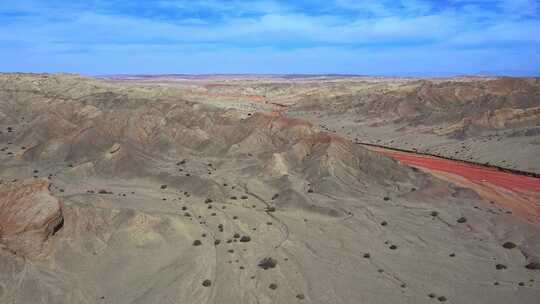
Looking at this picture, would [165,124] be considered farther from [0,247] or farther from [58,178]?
[0,247]

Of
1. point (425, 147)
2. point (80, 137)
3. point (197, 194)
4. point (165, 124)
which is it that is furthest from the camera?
point (425, 147)

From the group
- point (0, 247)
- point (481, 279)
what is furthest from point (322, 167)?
point (0, 247)

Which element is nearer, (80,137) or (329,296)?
(329,296)

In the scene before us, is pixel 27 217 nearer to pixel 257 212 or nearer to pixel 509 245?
pixel 257 212

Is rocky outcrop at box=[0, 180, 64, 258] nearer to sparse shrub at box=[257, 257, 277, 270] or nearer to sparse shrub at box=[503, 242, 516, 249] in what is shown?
sparse shrub at box=[257, 257, 277, 270]

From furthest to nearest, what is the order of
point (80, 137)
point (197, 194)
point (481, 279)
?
1. point (80, 137)
2. point (197, 194)
3. point (481, 279)

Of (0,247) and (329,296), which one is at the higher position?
(0,247)

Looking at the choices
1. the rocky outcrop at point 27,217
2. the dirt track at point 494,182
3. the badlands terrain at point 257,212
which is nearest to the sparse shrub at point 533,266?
the badlands terrain at point 257,212
